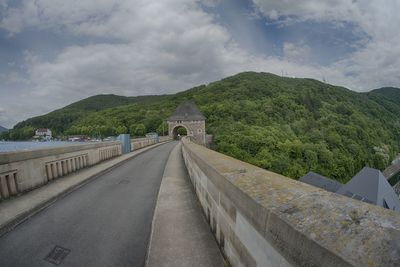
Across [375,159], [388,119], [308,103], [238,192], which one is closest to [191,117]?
[375,159]

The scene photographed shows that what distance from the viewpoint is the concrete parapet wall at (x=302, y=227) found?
108 cm

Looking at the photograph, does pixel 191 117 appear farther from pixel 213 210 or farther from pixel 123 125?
pixel 213 210

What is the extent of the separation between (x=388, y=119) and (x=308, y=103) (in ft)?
148

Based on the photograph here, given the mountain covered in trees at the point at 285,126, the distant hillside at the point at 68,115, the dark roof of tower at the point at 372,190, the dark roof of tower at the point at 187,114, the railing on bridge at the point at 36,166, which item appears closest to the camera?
the railing on bridge at the point at 36,166

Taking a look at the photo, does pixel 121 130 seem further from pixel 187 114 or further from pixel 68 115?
pixel 68 115

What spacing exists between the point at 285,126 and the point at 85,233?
74809 mm

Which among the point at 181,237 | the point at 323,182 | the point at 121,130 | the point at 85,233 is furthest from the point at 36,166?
the point at 121,130

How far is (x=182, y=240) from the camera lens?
11.8 ft

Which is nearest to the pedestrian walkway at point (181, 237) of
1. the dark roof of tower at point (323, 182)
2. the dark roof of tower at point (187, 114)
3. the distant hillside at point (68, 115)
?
the dark roof of tower at point (323, 182)

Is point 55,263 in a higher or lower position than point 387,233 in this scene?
lower

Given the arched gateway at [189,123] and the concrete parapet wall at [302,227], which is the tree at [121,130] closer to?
the arched gateway at [189,123]

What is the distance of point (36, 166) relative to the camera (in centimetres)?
621

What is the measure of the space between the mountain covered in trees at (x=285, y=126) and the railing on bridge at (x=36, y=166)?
3745 cm

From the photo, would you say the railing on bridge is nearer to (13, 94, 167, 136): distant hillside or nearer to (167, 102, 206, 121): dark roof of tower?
(167, 102, 206, 121): dark roof of tower
